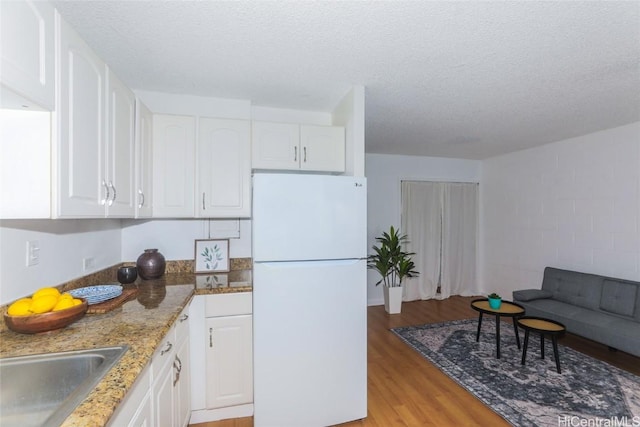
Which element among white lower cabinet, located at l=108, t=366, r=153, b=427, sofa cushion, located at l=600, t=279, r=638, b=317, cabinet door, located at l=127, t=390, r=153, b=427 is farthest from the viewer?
sofa cushion, located at l=600, t=279, r=638, b=317

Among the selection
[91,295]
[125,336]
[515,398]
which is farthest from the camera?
[515,398]

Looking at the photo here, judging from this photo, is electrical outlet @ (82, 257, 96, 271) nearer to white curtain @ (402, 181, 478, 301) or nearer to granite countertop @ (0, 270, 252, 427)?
granite countertop @ (0, 270, 252, 427)

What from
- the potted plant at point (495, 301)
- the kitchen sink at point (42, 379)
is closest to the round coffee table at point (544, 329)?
the potted plant at point (495, 301)

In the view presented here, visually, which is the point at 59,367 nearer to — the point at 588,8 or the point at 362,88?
the point at 362,88

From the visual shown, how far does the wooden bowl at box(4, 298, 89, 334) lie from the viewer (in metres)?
1.17

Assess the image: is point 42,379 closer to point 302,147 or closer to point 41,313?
point 41,313

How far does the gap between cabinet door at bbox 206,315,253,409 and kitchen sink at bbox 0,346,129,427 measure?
0.88m

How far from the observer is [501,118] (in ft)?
9.58

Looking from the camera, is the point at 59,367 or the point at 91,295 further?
the point at 91,295

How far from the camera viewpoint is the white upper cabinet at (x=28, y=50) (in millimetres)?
860

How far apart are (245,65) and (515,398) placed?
308 centimetres

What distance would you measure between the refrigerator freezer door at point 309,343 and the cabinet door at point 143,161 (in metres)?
0.93

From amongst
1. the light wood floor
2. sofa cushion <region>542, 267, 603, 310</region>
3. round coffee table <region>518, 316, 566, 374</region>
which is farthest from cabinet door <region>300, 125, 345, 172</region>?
sofa cushion <region>542, 267, 603, 310</region>

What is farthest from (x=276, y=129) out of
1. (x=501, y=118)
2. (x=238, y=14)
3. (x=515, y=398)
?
(x=515, y=398)
